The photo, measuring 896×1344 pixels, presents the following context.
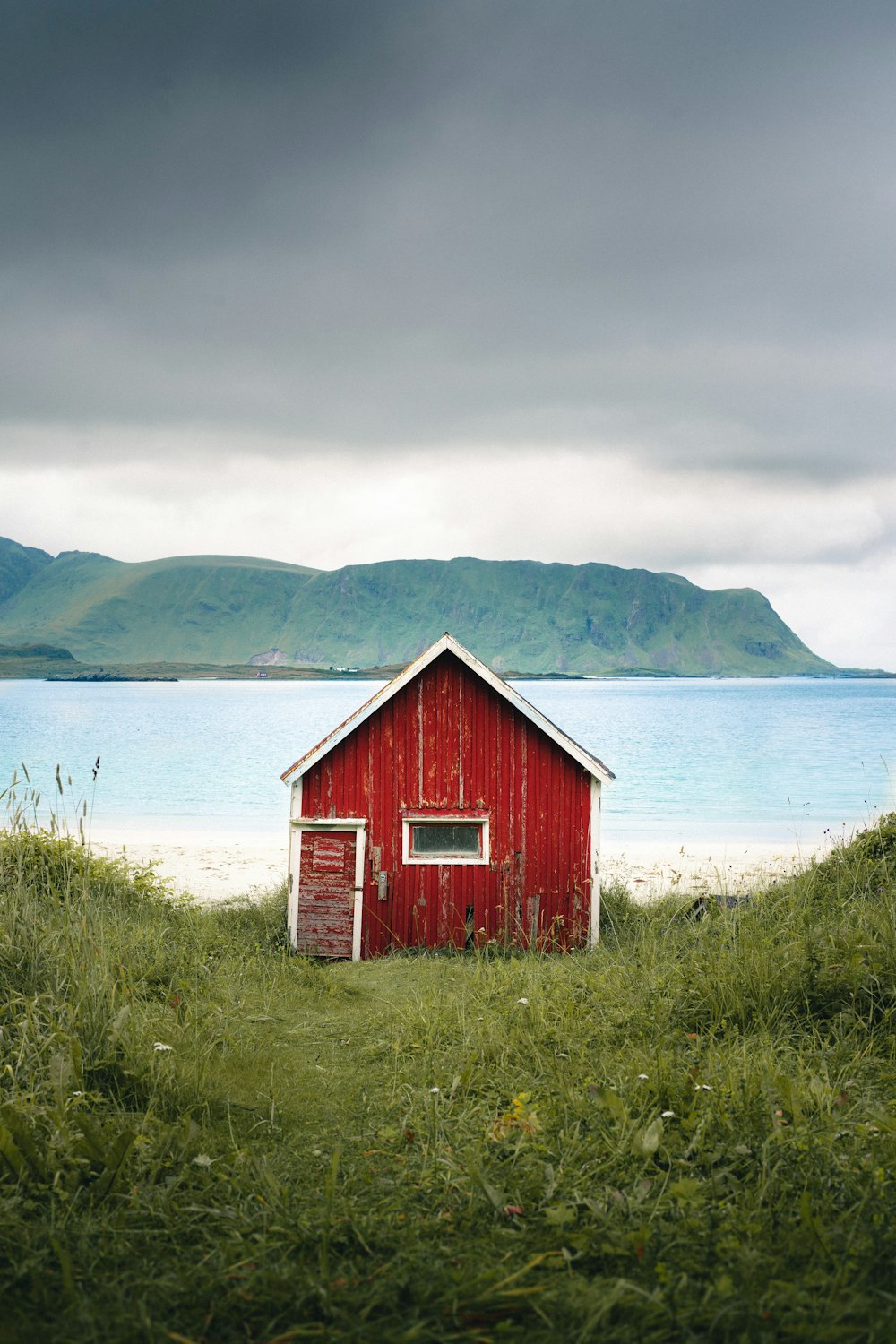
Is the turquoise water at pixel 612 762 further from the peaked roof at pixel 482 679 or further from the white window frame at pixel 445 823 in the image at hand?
the white window frame at pixel 445 823

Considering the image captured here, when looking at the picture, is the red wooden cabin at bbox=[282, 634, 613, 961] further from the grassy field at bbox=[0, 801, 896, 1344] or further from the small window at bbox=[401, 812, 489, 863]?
the grassy field at bbox=[0, 801, 896, 1344]

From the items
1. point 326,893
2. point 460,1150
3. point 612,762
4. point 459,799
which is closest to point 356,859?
point 326,893

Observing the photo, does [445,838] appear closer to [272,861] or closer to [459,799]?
[459,799]

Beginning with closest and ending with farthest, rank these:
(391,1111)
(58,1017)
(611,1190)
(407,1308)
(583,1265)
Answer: (407,1308) → (583,1265) → (611,1190) → (391,1111) → (58,1017)

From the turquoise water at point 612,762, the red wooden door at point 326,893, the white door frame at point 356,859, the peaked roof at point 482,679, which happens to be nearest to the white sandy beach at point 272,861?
the turquoise water at point 612,762

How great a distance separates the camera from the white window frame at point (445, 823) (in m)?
14.7

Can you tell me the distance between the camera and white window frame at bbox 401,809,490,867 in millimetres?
14688

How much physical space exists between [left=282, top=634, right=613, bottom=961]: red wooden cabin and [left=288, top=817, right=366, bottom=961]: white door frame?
0.07ft

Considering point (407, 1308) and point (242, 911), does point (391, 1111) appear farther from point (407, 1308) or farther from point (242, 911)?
point (242, 911)

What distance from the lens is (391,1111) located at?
611 cm

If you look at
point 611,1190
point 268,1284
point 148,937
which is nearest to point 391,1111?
point 611,1190

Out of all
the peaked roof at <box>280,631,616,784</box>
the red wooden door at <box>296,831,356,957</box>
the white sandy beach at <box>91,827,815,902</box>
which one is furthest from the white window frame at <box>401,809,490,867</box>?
the white sandy beach at <box>91,827,815,902</box>

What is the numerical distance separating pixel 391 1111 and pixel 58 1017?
2522 millimetres

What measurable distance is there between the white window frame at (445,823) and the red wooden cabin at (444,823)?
0.02 meters
